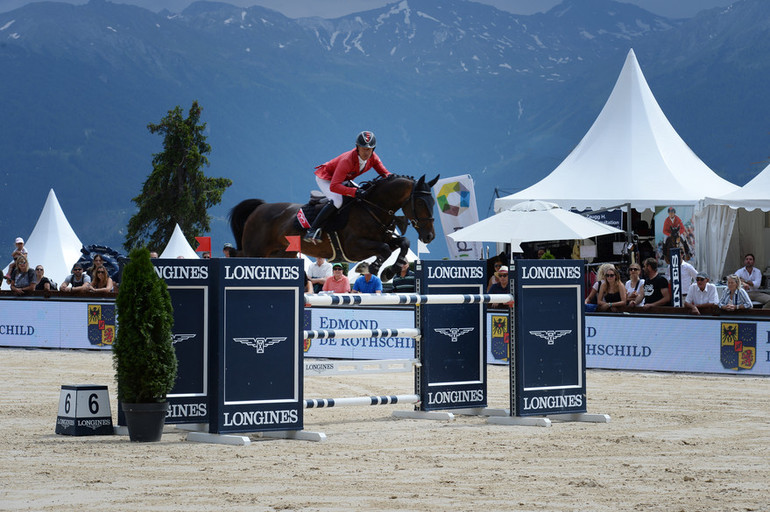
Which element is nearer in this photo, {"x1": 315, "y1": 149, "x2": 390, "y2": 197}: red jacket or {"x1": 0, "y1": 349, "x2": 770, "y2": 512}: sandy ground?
{"x1": 0, "y1": 349, "x2": 770, "y2": 512}: sandy ground

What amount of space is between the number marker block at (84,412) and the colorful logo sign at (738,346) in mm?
8204

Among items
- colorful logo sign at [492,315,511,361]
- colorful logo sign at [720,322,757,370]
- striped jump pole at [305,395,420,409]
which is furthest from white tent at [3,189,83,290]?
striped jump pole at [305,395,420,409]

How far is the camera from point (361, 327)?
1555cm

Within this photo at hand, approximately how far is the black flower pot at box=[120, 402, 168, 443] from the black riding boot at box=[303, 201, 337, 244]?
4184 mm

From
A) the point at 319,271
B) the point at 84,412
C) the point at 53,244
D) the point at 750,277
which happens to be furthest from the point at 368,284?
the point at 53,244

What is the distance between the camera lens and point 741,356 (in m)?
13.1

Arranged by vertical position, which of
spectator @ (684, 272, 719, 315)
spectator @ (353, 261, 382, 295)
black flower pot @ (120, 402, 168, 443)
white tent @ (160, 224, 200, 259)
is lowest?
black flower pot @ (120, 402, 168, 443)

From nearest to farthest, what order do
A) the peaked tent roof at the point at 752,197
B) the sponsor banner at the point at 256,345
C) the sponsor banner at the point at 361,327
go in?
the sponsor banner at the point at 256,345
the sponsor banner at the point at 361,327
the peaked tent roof at the point at 752,197

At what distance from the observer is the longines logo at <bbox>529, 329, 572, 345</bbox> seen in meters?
8.88

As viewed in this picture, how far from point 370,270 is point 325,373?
7.99 meters

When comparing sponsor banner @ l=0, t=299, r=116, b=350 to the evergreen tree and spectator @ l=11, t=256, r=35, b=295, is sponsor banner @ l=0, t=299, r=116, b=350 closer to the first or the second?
spectator @ l=11, t=256, r=35, b=295

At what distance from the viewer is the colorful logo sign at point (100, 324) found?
17500 millimetres

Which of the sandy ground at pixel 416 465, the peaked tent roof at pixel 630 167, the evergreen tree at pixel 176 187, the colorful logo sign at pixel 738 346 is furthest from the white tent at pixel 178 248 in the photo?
the evergreen tree at pixel 176 187

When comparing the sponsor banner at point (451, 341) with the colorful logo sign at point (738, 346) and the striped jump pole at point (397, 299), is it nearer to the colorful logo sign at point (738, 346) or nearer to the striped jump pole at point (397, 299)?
the striped jump pole at point (397, 299)
